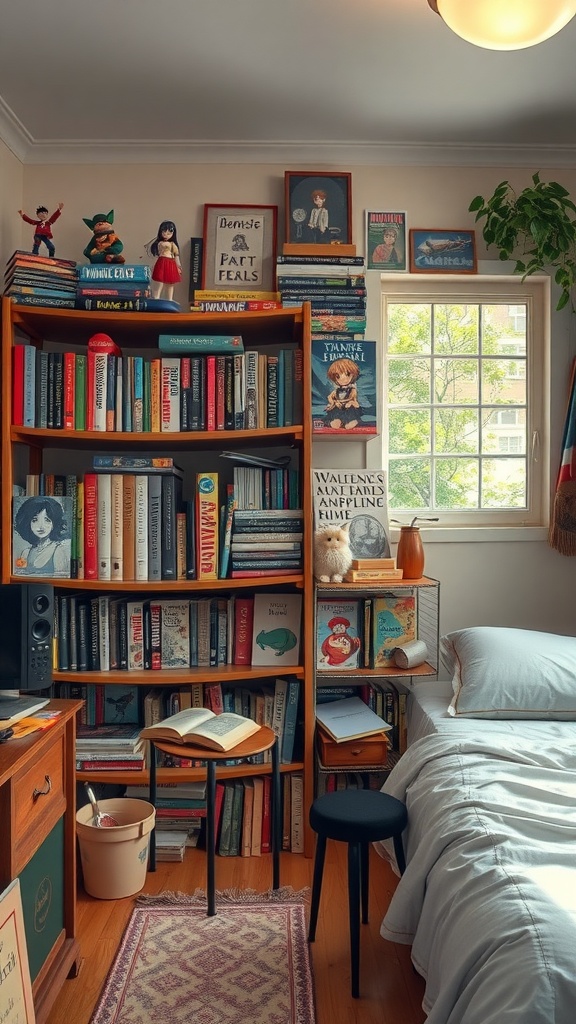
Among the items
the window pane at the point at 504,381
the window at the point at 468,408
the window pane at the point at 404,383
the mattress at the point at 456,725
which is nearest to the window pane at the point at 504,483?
the window at the point at 468,408

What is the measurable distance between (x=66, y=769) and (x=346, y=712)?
1.13 meters

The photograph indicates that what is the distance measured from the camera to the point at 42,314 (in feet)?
8.70

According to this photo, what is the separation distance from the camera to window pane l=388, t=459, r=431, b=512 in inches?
128

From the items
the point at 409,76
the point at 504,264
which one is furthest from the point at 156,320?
the point at 504,264

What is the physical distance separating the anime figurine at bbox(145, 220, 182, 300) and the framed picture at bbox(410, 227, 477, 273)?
36.2 inches

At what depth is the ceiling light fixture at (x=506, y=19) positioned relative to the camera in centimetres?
177

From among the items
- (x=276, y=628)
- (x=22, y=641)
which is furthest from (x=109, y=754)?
(x=22, y=641)

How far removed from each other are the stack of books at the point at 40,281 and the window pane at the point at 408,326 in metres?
1.24

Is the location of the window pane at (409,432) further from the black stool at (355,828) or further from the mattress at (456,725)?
the black stool at (355,828)

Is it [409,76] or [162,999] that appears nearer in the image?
[162,999]

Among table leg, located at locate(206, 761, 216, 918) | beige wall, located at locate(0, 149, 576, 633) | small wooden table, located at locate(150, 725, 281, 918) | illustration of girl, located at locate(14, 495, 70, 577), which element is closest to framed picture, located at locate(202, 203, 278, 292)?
beige wall, located at locate(0, 149, 576, 633)

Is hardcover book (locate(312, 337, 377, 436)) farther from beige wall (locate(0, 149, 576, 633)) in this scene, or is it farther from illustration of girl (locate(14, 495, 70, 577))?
illustration of girl (locate(14, 495, 70, 577))

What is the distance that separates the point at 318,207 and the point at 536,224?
2.64 ft

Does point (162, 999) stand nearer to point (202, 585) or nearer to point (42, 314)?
point (202, 585)
